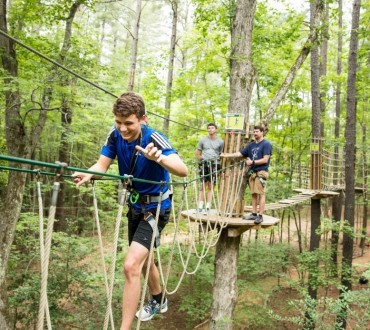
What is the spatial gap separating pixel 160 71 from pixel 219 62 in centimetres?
165

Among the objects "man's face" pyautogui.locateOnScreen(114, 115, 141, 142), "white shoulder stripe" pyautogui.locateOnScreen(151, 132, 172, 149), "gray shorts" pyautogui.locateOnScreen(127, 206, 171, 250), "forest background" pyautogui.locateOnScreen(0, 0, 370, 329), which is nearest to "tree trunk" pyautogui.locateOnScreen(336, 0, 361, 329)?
"forest background" pyautogui.locateOnScreen(0, 0, 370, 329)

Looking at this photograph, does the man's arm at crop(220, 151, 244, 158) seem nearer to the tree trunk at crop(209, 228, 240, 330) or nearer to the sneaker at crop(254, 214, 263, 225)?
the sneaker at crop(254, 214, 263, 225)

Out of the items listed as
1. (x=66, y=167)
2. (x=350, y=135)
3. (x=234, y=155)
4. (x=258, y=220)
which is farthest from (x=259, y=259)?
(x=66, y=167)

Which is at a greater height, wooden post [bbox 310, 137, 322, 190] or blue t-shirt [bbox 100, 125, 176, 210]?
wooden post [bbox 310, 137, 322, 190]

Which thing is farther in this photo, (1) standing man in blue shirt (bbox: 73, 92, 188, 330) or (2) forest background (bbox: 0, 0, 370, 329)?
(2) forest background (bbox: 0, 0, 370, 329)

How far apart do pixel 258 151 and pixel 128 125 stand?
2.48 metres

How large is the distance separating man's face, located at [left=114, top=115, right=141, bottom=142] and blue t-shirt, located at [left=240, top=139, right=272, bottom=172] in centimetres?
241

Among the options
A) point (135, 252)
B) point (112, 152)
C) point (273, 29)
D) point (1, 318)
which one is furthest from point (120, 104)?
point (273, 29)

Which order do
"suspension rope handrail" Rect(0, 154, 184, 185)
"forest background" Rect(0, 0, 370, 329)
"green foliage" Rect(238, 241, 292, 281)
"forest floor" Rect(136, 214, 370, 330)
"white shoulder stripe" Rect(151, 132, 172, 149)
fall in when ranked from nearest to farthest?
"suspension rope handrail" Rect(0, 154, 184, 185) < "white shoulder stripe" Rect(151, 132, 172, 149) < "forest background" Rect(0, 0, 370, 329) < "forest floor" Rect(136, 214, 370, 330) < "green foliage" Rect(238, 241, 292, 281)

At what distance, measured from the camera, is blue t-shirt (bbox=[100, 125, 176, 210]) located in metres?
1.61

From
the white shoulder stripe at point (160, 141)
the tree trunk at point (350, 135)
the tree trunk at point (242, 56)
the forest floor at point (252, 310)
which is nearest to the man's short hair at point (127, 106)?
the white shoulder stripe at point (160, 141)

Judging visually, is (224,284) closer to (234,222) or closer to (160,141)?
(234,222)

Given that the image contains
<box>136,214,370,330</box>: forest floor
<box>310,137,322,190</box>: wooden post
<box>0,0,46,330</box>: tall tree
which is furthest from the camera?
<box>136,214,370,330</box>: forest floor

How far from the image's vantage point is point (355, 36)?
5.76 m
